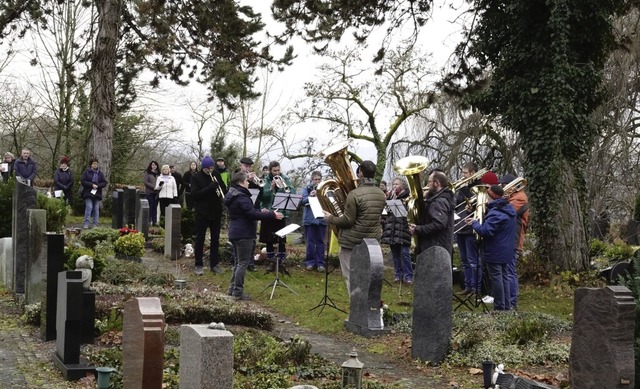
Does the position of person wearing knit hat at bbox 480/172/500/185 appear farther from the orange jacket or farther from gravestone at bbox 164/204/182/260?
gravestone at bbox 164/204/182/260

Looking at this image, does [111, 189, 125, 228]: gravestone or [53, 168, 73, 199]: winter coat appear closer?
[111, 189, 125, 228]: gravestone

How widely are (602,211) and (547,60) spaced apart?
47.7ft

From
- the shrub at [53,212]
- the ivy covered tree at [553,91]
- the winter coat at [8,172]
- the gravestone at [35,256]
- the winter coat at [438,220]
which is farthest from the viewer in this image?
the winter coat at [8,172]

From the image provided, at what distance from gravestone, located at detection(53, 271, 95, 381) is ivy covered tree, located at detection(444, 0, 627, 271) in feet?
34.9

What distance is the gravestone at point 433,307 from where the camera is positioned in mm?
10555

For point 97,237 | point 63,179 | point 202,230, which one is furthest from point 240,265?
point 63,179

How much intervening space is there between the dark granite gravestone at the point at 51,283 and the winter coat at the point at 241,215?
169 inches

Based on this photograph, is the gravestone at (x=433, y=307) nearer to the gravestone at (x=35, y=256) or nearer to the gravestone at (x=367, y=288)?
the gravestone at (x=367, y=288)

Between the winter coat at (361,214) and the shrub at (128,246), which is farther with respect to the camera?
the shrub at (128,246)

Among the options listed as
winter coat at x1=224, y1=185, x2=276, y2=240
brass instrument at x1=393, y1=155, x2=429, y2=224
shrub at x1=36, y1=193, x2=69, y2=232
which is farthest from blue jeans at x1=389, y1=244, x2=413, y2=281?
shrub at x1=36, y1=193, x2=69, y2=232

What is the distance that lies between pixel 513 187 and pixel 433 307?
5.57 m

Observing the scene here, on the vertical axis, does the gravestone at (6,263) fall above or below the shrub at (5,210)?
below

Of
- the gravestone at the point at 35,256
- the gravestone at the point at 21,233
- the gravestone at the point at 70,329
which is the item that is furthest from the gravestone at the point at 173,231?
the gravestone at the point at 70,329

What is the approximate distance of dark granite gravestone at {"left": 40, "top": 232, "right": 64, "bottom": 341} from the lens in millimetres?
10844
